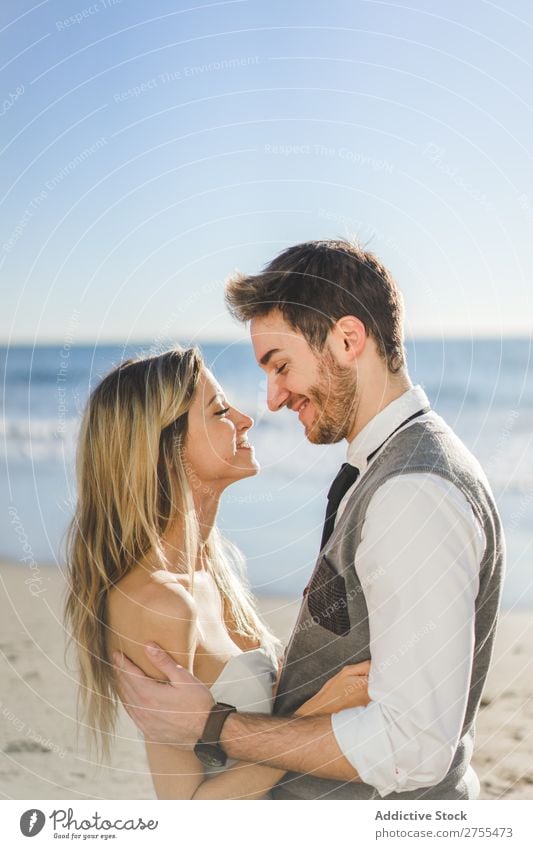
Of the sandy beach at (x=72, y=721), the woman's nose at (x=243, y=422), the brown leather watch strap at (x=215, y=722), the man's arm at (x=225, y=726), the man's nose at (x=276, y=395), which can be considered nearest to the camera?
the man's arm at (x=225, y=726)

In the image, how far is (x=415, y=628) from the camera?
2.26 metres

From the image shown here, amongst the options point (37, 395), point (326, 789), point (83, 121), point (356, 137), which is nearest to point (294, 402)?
point (326, 789)

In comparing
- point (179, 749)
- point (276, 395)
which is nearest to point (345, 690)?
point (179, 749)

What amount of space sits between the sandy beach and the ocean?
0.33m

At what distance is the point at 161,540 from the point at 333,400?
0.74 meters

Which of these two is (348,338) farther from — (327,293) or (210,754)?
(210,754)

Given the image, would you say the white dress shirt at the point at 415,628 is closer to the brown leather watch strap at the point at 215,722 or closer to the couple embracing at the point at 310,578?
the couple embracing at the point at 310,578

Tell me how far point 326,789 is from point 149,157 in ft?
9.45

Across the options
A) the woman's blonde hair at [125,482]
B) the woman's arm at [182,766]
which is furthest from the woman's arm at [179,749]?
the woman's blonde hair at [125,482]

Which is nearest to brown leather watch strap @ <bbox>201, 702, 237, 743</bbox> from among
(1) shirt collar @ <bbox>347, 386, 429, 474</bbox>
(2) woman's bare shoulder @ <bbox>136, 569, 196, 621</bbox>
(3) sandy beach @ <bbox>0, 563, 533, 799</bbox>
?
(2) woman's bare shoulder @ <bbox>136, 569, 196, 621</bbox>

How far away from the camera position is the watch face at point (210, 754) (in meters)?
2.74

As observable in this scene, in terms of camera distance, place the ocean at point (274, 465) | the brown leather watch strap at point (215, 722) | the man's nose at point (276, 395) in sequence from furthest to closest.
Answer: the ocean at point (274, 465)
the man's nose at point (276, 395)
the brown leather watch strap at point (215, 722)

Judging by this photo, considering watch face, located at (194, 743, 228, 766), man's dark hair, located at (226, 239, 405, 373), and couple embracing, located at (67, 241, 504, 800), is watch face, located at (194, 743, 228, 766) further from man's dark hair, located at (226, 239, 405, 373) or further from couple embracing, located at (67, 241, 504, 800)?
man's dark hair, located at (226, 239, 405, 373)
